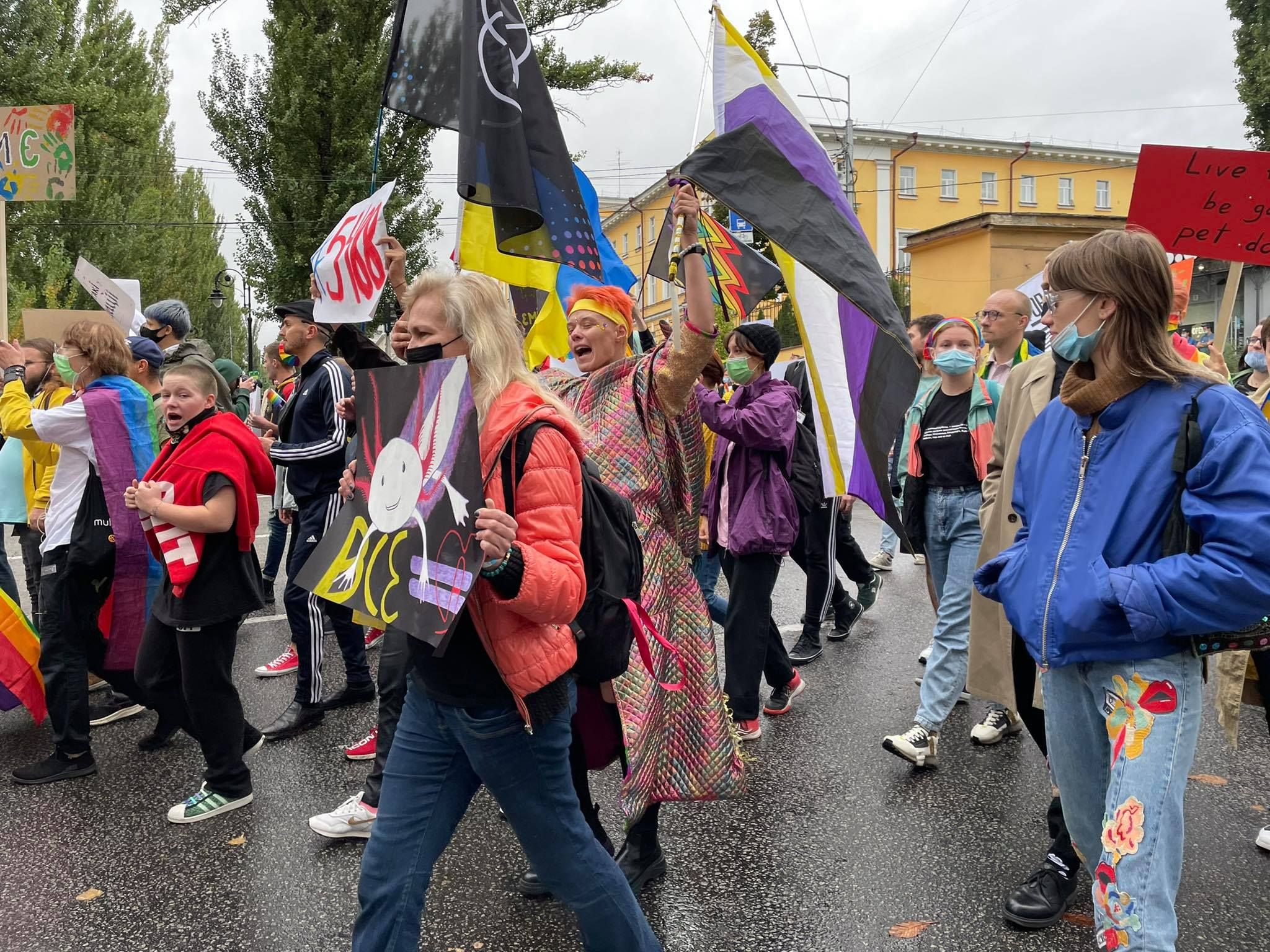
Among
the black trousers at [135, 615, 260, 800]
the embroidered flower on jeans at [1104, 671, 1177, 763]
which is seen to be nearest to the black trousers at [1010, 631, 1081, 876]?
the embroidered flower on jeans at [1104, 671, 1177, 763]

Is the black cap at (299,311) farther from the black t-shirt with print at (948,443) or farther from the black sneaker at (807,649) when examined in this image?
the black sneaker at (807,649)

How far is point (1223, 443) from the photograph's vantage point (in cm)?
211

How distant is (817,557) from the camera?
21.0 ft

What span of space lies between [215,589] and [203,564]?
11 cm

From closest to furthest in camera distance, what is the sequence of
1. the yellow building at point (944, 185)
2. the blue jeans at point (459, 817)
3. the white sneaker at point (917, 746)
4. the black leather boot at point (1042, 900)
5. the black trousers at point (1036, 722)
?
the blue jeans at point (459, 817)
the black trousers at point (1036, 722)
the black leather boot at point (1042, 900)
the white sneaker at point (917, 746)
the yellow building at point (944, 185)

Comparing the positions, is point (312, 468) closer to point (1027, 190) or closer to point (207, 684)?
point (207, 684)

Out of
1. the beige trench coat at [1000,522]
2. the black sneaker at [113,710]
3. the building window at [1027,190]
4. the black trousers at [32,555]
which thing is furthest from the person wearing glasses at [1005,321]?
the building window at [1027,190]

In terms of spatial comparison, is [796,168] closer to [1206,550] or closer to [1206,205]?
[1206,205]

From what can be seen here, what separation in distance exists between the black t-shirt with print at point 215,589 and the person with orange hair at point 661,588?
1.56 m

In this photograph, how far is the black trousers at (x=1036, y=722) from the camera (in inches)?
114

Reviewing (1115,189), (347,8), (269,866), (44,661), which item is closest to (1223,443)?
(269,866)

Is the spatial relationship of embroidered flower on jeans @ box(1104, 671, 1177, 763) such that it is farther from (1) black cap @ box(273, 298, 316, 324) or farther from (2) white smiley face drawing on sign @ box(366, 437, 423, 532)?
(1) black cap @ box(273, 298, 316, 324)

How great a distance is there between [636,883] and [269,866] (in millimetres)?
1325

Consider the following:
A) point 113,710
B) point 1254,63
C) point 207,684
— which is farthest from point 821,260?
point 1254,63
